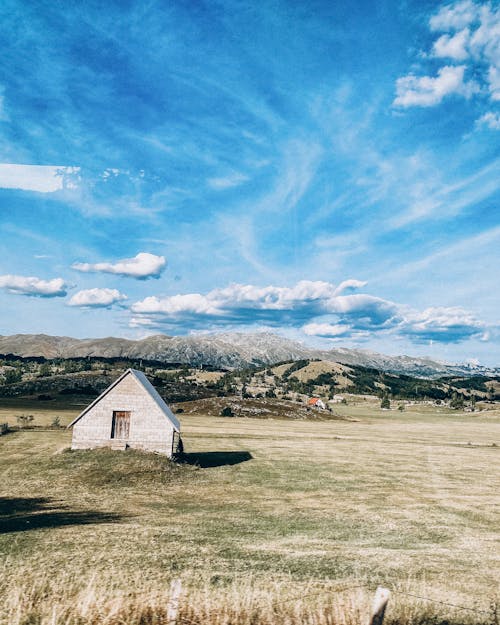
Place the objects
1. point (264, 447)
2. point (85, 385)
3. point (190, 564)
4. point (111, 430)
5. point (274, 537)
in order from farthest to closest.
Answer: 1. point (85, 385)
2. point (264, 447)
3. point (111, 430)
4. point (274, 537)
5. point (190, 564)

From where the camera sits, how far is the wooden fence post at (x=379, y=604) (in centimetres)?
700

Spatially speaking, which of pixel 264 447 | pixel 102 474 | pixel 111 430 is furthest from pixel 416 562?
pixel 264 447

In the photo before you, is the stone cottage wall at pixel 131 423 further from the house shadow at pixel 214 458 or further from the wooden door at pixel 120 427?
the house shadow at pixel 214 458

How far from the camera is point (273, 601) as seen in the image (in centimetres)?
1089

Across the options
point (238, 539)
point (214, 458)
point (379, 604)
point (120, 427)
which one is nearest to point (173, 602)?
point (379, 604)

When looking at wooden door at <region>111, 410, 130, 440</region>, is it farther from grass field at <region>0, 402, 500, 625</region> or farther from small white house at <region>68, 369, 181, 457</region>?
grass field at <region>0, 402, 500, 625</region>

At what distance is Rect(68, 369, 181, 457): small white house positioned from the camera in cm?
3584

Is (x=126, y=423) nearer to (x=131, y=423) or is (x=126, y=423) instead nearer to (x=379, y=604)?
(x=131, y=423)

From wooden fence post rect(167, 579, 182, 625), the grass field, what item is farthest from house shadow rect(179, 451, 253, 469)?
wooden fence post rect(167, 579, 182, 625)

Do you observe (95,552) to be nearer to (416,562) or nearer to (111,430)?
(416,562)

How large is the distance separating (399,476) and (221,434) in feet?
108

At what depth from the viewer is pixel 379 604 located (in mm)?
7113

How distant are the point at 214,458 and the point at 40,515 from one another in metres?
22.3

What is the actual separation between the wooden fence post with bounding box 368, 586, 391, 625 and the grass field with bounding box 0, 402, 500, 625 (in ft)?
10.5
